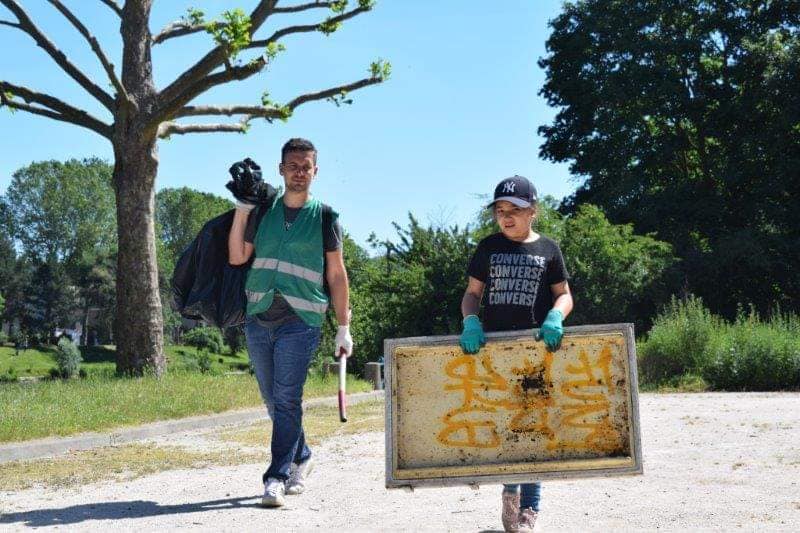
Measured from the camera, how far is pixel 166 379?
15688 millimetres

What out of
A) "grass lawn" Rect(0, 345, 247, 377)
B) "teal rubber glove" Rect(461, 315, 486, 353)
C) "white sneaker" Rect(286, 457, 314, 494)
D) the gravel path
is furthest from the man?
"grass lawn" Rect(0, 345, 247, 377)

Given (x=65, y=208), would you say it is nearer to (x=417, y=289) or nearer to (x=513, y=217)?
(x=417, y=289)

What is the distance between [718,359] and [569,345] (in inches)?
546

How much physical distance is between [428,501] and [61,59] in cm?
1404

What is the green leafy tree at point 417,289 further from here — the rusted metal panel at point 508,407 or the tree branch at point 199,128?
the rusted metal panel at point 508,407

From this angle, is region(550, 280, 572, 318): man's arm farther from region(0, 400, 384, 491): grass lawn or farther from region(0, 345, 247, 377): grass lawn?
region(0, 345, 247, 377): grass lawn

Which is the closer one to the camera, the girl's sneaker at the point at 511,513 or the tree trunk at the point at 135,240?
the girl's sneaker at the point at 511,513

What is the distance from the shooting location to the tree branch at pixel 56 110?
17031mm

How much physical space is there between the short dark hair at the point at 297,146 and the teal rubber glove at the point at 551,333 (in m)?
1.99

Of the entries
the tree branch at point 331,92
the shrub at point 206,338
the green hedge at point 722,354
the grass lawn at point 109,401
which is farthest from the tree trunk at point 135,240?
the shrub at point 206,338

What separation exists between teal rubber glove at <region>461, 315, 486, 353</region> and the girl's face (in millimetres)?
567

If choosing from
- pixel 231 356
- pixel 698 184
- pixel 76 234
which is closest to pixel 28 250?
pixel 76 234

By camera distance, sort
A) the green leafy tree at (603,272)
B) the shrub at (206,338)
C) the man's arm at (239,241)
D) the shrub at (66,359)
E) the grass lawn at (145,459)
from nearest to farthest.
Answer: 1. the man's arm at (239,241)
2. the grass lawn at (145,459)
3. the green leafy tree at (603,272)
4. the shrub at (66,359)
5. the shrub at (206,338)

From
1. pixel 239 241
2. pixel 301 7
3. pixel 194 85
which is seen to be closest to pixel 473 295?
pixel 239 241
